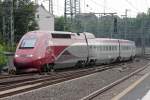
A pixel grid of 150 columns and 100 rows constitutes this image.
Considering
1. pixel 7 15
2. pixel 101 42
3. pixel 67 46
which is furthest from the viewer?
pixel 7 15

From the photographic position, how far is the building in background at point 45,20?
377 feet

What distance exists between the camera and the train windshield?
110ft

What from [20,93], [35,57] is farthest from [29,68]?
[20,93]

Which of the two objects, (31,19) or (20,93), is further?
(31,19)

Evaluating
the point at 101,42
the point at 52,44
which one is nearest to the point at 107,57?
the point at 101,42

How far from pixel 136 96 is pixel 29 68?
15827 millimetres

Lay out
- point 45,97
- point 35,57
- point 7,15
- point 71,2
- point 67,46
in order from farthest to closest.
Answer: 1. point 71,2
2. point 7,15
3. point 67,46
4. point 35,57
5. point 45,97

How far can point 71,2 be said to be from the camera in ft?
273

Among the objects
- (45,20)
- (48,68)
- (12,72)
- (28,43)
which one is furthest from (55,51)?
(45,20)

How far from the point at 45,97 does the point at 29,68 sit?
627 inches

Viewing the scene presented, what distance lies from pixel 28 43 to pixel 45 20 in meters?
85.7

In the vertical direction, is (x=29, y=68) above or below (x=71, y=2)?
below

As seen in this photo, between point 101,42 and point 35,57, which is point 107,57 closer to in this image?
point 101,42

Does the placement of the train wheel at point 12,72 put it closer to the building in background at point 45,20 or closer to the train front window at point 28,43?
the train front window at point 28,43
